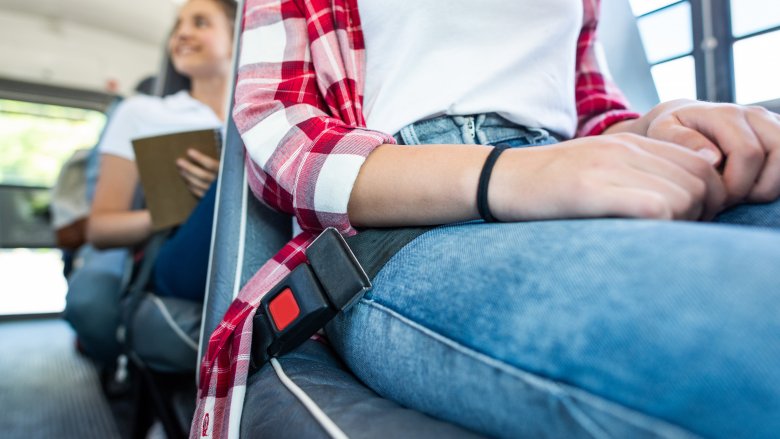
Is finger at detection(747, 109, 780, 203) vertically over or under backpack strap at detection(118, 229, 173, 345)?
over

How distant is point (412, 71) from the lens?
0.56 metres

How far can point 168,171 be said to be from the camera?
0.98 meters

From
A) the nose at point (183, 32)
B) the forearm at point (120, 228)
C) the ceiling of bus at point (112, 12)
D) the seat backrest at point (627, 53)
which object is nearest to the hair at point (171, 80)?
the nose at point (183, 32)

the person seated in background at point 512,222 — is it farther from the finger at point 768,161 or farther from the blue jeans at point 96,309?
the blue jeans at point 96,309

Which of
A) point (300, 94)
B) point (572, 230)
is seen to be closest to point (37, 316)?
point (300, 94)

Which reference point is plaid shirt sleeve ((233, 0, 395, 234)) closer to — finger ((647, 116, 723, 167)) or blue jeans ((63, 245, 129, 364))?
finger ((647, 116, 723, 167))

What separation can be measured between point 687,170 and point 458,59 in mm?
287

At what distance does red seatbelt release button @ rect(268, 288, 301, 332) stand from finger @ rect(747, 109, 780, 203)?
15.2 inches

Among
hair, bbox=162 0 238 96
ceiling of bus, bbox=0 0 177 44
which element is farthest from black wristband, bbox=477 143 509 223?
ceiling of bus, bbox=0 0 177 44

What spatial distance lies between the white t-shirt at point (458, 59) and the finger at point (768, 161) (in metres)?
0.22

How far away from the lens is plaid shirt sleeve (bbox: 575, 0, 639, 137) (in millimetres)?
755

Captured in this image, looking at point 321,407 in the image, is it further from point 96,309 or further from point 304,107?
point 96,309

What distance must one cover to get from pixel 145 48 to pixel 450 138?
549cm

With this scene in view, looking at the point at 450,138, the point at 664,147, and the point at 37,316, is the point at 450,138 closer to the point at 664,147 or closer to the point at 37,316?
the point at 664,147
